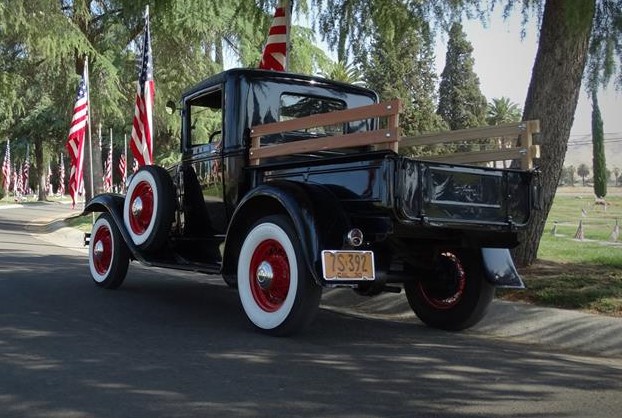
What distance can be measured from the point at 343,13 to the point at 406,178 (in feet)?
18.4

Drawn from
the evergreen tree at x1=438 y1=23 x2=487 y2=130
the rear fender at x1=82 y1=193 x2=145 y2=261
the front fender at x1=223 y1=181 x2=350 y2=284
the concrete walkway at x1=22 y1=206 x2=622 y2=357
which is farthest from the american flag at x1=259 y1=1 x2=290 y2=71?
the evergreen tree at x1=438 y1=23 x2=487 y2=130

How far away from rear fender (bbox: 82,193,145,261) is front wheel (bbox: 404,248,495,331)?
299 cm

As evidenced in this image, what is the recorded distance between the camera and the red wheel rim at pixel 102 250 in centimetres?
801

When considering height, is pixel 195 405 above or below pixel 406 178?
below

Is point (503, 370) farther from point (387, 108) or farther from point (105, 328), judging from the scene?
point (105, 328)

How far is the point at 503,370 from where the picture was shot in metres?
4.55

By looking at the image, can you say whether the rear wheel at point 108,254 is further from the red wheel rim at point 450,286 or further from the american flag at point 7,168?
the american flag at point 7,168

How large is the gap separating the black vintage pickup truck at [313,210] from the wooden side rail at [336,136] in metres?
0.01

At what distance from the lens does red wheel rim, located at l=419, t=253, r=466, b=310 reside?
6023 millimetres

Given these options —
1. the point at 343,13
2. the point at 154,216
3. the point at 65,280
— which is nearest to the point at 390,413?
the point at 154,216

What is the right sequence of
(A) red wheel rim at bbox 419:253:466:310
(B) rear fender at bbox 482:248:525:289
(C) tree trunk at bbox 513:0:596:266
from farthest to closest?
1. (C) tree trunk at bbox 513:0:596:266
2. (A) red wheel rim at bbox 419:253:466:310
3. (B) rear fender at bbox 482:248:525:289

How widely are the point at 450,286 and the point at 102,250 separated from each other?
14.4 feet

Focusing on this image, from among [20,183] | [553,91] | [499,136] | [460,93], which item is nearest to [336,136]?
[499,136]

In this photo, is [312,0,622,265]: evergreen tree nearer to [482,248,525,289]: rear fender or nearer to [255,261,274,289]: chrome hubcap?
[482,248,525,289]: rear fender
